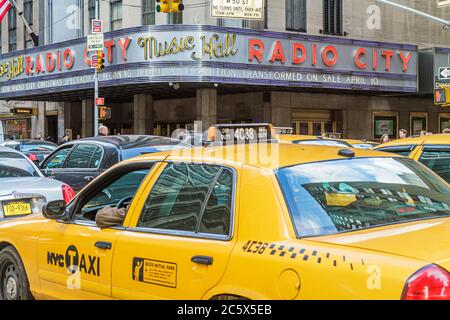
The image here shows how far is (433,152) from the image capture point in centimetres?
733

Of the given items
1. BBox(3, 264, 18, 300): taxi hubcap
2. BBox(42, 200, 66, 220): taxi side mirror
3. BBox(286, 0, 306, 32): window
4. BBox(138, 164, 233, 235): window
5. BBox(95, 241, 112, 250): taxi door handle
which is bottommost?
BBox(3, 264, 18, 300): taxi hubcap

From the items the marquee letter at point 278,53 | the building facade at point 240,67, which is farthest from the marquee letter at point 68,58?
the marquee letter at point 278,53

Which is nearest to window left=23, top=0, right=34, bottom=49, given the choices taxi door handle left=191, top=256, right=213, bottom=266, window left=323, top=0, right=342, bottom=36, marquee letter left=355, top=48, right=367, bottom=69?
window left=323, top=0, right=342, bottom=36

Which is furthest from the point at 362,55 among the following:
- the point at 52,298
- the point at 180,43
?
the point at 52,298

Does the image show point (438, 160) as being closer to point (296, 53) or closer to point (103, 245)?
point (103, 245)

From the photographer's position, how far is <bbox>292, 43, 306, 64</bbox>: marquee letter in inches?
1034

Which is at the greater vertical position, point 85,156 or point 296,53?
point 296,53

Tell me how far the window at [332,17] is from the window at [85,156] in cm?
2142

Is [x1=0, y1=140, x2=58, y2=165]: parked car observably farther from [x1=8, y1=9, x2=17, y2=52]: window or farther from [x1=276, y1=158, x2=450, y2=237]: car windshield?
[x1=8, y1=9, x2=17, y2=52]: window

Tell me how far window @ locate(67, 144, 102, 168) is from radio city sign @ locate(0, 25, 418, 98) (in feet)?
46.8

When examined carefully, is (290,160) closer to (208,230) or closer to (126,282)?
(208,230)

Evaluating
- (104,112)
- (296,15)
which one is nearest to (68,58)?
(104,112)

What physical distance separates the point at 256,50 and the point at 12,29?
2201cm

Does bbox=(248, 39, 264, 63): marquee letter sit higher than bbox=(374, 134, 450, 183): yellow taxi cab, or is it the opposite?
bbox=(248, 39, 264, 63): marquee letter
